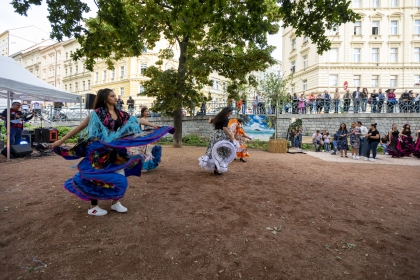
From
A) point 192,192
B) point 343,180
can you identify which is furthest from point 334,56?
point 192,192

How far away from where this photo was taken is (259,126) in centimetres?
1822

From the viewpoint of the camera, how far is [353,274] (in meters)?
2.67

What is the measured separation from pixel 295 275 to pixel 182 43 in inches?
569

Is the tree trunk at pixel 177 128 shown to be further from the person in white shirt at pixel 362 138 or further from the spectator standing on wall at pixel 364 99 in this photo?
the spectator standing on wall at pixel 364 99

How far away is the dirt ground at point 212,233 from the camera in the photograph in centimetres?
268

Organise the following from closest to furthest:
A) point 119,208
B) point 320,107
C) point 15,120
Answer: point 119,208 → point 15,120 → point 320,107

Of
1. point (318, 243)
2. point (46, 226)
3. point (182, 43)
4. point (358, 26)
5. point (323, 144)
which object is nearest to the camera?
point (318, 243)

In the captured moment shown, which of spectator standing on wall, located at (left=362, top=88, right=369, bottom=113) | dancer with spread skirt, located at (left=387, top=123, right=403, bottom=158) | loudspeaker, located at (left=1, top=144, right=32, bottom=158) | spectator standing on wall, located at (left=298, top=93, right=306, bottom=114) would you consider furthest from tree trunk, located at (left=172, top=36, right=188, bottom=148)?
spectator standing on wall, located at (left=362, top=88, right=369, bottom=113)

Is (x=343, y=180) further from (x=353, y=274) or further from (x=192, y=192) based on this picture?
(x=353, y=274)

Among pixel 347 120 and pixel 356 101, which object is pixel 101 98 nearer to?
pixel 347 120

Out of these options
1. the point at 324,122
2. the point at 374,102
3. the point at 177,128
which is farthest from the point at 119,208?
the point at 374,102

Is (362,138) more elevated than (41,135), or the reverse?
(362,138)

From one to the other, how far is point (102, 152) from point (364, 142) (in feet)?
44.1

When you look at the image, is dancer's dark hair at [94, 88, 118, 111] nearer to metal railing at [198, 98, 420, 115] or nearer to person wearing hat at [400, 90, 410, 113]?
metal railing at [198, 98, 420, 115]
